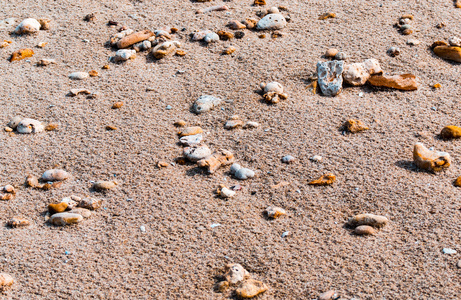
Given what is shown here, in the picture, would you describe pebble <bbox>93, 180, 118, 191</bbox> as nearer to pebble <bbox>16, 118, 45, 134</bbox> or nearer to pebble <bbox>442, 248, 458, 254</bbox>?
pebble <bbox>16, 118, 45, 134</bbox>

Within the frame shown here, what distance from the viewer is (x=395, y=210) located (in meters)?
2.52

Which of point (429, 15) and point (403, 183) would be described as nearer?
point (403, 183)

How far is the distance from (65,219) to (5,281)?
422mm

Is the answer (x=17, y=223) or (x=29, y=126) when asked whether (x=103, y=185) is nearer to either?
(x=17, y=223)

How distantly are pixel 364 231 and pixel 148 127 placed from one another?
1.52 meters

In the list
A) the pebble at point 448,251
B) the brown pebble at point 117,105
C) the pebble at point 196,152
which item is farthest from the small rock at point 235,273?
the brown pebble at point 117,105

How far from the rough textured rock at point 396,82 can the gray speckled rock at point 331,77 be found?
0.24 meters

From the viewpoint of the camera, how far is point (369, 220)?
8.00ft

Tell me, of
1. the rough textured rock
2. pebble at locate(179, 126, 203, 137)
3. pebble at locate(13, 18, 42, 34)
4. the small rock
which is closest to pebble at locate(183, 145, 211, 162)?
pebble at locate(179, 126, 203, 137)

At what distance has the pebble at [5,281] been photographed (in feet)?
7.09

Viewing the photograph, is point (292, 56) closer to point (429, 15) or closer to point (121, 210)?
point (429, 15)

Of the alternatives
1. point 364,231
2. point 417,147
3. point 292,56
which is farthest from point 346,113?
point 364,231

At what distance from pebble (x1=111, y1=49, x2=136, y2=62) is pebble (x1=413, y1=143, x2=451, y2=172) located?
2210 mm

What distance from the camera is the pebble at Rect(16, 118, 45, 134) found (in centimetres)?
311
